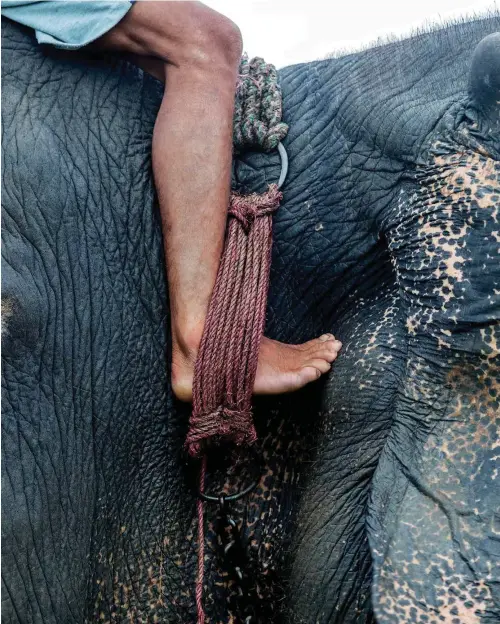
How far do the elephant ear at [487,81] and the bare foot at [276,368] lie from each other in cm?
57

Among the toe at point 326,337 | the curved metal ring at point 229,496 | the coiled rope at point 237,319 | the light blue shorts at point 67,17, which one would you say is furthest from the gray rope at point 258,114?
the curved metal ring at point 229,496

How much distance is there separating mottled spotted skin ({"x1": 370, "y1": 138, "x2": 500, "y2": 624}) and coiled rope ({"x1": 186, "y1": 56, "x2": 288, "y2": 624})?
12.3 inches

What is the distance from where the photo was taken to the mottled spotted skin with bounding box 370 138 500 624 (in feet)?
5.34

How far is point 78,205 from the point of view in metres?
1.96

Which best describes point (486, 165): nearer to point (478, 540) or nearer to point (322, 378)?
point (322, 378)

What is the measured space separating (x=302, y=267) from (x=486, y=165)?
486 millimetres

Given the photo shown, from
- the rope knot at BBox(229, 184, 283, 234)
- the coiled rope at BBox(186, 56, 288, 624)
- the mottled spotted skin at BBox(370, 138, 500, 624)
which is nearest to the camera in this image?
the mottled spotted skin at BBox(370, 138, 500, 624)

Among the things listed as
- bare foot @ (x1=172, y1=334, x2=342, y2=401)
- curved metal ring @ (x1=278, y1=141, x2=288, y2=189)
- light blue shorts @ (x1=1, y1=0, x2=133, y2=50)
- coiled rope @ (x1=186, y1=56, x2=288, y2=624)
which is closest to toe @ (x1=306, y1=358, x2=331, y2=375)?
bare foot @ (x1=172, y1=334, x2=342, y2=401)

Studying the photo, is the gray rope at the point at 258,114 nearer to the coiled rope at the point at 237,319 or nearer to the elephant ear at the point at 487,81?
the coiled rope at the point at 237,319

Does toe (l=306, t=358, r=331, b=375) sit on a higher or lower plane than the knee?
A: lower

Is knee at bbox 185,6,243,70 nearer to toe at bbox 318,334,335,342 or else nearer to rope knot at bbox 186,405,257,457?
toe at bbox 318,334,335,342

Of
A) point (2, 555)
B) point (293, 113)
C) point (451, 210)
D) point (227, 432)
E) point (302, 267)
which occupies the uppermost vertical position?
point (293, 113)

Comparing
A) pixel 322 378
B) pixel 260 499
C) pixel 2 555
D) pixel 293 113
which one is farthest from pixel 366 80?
pixel 2 555

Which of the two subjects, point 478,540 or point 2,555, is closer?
point 478,540
